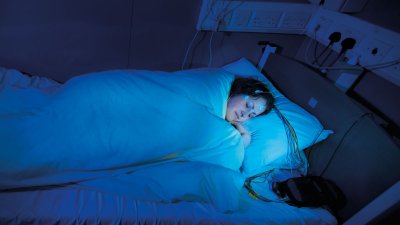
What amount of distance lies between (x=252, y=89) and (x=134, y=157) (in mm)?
698

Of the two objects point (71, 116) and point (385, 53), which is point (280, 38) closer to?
point (385, 53)

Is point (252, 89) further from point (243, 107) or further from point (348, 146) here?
point (348, 146)

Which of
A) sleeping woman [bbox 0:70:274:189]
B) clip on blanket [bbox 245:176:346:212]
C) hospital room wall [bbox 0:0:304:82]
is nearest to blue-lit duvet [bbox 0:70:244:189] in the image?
sleeping woman [bbox 0:70:274:189]

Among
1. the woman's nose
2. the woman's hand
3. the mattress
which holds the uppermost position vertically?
the woman's nose

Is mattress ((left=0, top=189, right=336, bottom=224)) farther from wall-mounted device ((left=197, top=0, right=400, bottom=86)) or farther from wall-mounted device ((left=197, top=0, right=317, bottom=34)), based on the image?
wall-mounted device ((left=197, top=0, right=317, bottom=34))

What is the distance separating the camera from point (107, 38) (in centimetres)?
146

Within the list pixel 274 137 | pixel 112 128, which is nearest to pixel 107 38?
pixel 112 128

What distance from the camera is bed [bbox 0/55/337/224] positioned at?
0.80 metres

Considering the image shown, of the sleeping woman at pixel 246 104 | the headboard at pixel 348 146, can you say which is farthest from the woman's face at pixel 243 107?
the headboard at pixel 348 146

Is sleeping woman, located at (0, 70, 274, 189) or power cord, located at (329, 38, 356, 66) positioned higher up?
power cord, located at (329, 38, 356, 66)

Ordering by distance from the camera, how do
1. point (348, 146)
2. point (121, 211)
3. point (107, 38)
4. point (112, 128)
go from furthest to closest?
point (107, 38) → point (348, 146) → point (112, 128) → point (121, 211)

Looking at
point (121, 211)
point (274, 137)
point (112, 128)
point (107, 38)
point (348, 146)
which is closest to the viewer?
point (121, 211)

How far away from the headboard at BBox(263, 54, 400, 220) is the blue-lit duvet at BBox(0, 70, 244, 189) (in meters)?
0.45

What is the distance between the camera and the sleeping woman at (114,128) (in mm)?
825
